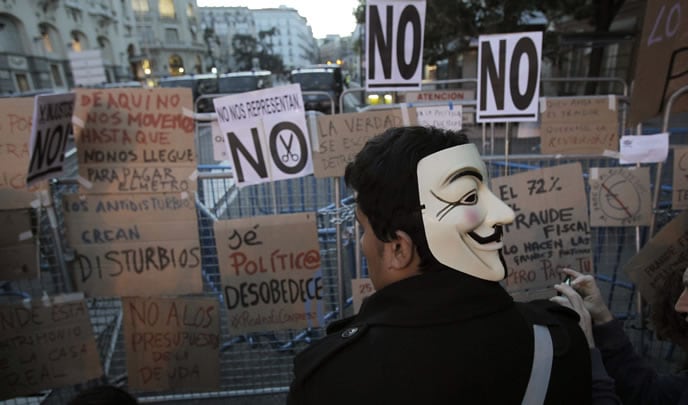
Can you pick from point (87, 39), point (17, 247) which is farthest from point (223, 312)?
point (87, 39)

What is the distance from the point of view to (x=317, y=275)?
2.57 metres

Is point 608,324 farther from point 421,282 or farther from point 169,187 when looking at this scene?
point 169,187

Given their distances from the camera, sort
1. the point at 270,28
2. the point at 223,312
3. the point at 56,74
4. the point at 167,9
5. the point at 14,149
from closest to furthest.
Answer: the point at 14,149 < the point at 223,312 < the point at 56,74 < the point at 167,9 < the point at 270,28

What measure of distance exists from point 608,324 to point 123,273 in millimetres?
2455

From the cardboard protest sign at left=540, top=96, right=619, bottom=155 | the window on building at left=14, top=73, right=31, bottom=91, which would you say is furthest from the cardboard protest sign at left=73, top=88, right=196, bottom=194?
the window on building at left=14, top=73, right=31, bottom=91

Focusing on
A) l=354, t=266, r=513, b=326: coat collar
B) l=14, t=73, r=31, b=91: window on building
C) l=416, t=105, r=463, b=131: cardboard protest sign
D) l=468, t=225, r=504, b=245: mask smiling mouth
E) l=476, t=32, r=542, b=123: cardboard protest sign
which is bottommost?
l=354, t=266, r=513, b=326: coat collar

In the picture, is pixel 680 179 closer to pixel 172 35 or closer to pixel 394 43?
pixel 394 43

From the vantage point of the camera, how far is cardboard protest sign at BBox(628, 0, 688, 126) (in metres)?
1.87

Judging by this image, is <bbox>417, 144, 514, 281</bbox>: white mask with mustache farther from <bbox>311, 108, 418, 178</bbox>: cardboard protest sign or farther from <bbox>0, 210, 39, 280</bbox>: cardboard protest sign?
<bbox>0, 210, 39, 280</bbox>: cardboard protest sign

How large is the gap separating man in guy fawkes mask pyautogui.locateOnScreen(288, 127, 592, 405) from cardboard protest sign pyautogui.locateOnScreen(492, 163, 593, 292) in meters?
1.46

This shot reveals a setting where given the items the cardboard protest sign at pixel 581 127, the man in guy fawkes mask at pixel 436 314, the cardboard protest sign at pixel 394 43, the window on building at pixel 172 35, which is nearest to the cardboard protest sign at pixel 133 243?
the cardboard protest sign at pixel 394 43

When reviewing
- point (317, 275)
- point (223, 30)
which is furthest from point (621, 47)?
point (223, 30)

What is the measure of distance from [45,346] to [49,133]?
130cm

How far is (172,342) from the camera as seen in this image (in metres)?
2.56
